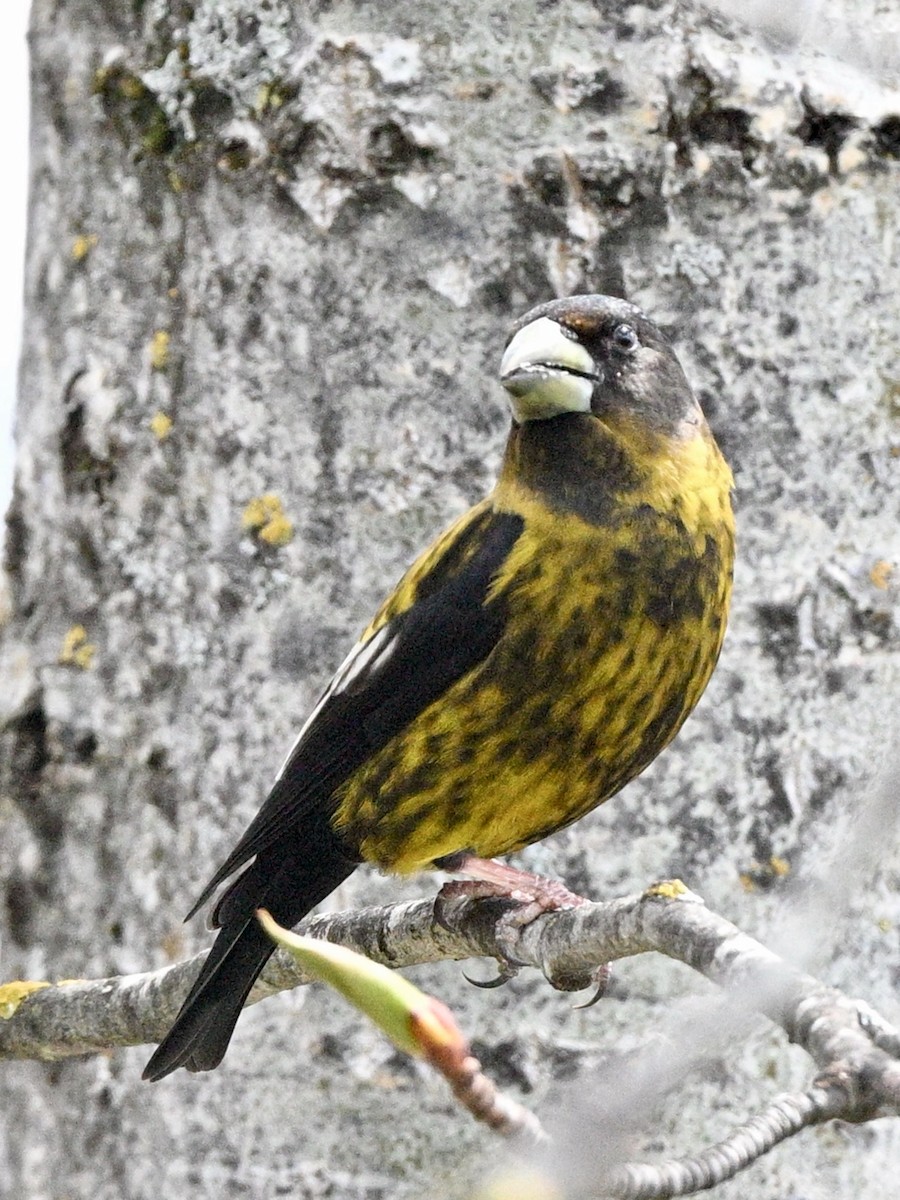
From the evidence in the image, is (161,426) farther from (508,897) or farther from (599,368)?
(508,897)

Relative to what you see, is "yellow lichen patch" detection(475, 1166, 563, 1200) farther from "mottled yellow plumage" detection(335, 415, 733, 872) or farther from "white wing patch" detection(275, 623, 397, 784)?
"white wing patch" detection(275, 623, 397, 784)

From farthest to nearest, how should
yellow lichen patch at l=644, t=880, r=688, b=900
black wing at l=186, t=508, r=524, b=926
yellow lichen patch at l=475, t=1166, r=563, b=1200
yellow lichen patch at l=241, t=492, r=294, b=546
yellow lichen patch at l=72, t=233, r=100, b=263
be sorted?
yellow lichen patch at l=72, t=233, r=100, b=263, yellow lichen patch at l=241, t=492, r=294, b=546, black wing at l=186, t=508, r=524, b=926, yellow lichen patch at l=644, t=880, r=688, b=900, yellow lichen patch at l=475, t=1166, r=563, b=1200

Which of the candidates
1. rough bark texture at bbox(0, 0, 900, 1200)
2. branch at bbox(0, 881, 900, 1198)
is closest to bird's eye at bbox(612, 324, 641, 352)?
rough bark texture at bbox(0, 0, 900, 1200)

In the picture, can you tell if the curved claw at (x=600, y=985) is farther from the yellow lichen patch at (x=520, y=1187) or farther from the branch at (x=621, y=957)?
the yellow lichen patch at (x=520, y=1187)

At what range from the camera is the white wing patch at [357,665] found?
2703mm

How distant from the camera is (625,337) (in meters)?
2.71

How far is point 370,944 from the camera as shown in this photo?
2.53 m

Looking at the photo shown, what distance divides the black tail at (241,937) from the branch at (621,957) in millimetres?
40

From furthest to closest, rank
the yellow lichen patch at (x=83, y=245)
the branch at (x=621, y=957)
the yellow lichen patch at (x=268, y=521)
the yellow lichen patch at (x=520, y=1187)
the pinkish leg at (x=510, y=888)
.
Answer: the yellow lichen patch at (x=83, y=245)
the yellow lichen patch at (x=268, y=521)
the pinkish leg at (x=510, y=888)
the branch at (x=621, y=957)
the yellow lichen patch at (x=520, y=1187)

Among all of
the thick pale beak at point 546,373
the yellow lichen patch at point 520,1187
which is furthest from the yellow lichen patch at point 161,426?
the yellow lichen patch at point 520,1187


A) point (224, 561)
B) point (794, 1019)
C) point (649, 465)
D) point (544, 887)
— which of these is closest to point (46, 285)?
point (224, 561)

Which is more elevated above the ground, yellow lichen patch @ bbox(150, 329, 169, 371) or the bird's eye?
the bird's eye

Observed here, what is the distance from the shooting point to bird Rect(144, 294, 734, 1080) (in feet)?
8.27

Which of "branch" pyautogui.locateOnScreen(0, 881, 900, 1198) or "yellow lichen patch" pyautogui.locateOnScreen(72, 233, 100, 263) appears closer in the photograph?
"branch" pyautogui.locateOnScreen(0, 881, 900, 1198)
